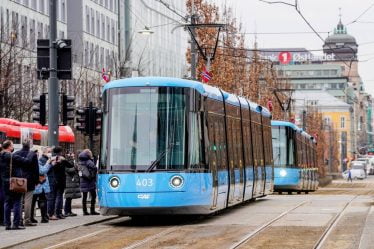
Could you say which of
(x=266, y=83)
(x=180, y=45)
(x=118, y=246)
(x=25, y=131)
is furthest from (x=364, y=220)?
(x=180, y=45)

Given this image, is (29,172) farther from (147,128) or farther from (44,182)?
(147,128)

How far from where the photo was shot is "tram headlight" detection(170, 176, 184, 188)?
2184 centimetres

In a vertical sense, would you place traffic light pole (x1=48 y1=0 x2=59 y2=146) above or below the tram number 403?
above

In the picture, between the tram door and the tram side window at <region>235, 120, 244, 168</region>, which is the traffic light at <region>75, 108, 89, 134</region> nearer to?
the tram side window at <region>235, 120, 244, 168</region>

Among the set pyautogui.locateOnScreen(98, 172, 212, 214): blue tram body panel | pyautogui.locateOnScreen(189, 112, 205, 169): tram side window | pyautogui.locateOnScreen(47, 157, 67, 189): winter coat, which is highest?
pyautogui.locateOnScreen(189, 112, 205, 169): tram side window

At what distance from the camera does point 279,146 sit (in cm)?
4612

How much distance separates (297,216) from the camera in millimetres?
24953

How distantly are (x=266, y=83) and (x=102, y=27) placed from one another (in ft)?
69.2

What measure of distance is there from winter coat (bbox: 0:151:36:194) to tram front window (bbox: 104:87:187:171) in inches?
68.2

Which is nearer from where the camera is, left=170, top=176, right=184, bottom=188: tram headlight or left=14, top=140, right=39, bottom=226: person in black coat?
left=14, top=140, right=39, bottom=226: person in black coat

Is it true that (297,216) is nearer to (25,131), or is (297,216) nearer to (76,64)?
(25,131)

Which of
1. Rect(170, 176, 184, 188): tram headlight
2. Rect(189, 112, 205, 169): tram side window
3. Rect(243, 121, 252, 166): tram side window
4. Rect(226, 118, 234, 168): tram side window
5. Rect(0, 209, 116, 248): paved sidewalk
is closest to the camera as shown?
Rect(0, 209, 116, 248): paved sidewalk

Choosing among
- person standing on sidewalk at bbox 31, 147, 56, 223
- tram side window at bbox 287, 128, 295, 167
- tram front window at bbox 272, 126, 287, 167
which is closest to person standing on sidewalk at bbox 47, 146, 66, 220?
person standing on sidewalk at bbox 31, 147, 56, 223

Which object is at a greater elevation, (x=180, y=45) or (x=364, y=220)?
(x=180, y=45)
